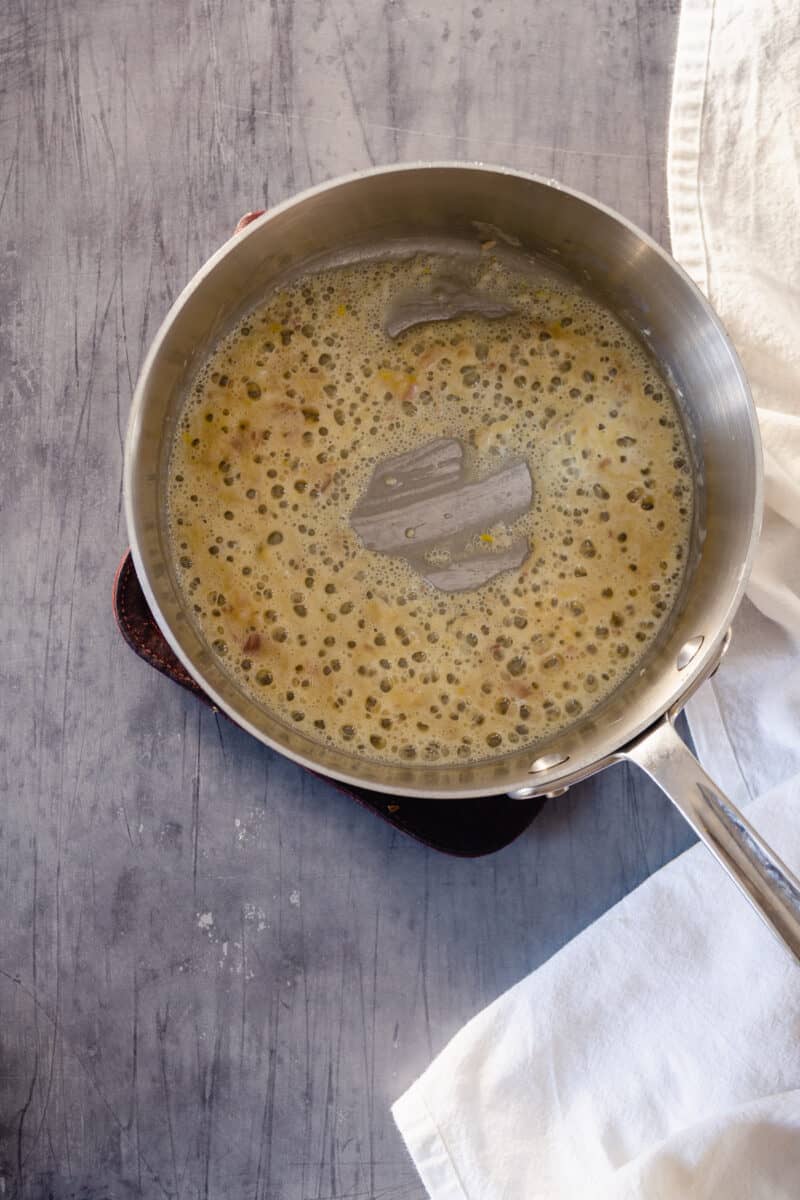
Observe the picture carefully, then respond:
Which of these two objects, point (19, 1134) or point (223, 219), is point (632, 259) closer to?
point (223, 219)

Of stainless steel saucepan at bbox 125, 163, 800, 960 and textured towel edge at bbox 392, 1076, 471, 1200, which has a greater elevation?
stainless steel saucepan at bbox 125, 163, 800, 960

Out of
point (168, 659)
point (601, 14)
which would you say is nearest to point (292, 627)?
point (168, 659)

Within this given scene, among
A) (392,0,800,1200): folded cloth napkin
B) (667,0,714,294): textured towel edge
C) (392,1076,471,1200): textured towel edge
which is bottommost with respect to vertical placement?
(392,1076,471,1200): textured towel edge

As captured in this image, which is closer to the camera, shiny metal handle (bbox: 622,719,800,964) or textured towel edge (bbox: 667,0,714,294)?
shiny metal handle (bbox: 622,719,800,964)

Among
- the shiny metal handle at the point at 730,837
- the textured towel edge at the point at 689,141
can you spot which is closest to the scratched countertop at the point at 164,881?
the shiny metal handle at the point at 730,837

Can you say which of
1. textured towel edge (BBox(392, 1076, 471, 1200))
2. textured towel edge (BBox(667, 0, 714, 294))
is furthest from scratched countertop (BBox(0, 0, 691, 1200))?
textured towel edge (BBox(667, 0, 714, 294))

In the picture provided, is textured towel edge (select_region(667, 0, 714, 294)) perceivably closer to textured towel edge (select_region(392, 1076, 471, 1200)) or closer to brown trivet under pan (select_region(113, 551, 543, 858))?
brown trivet under pan (select_region(113, 551, 543, 858))

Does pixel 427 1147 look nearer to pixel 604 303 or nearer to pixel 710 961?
pixel 710 961
